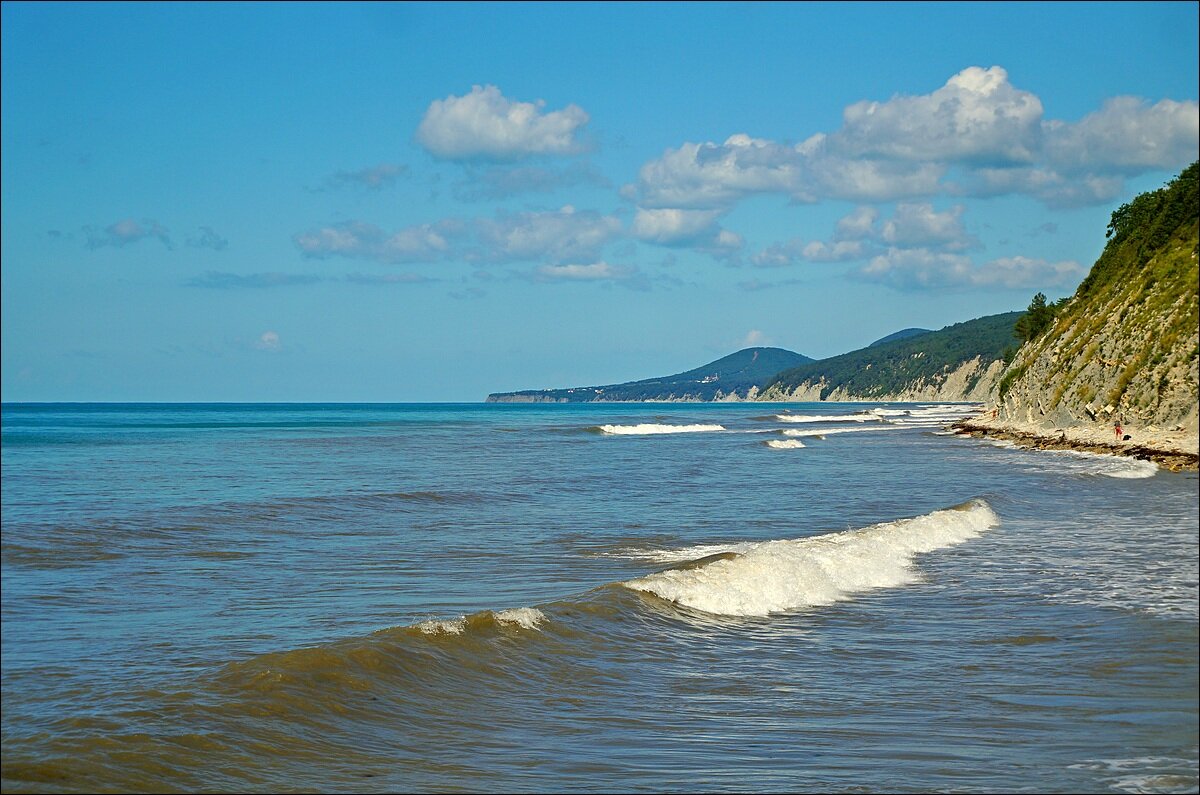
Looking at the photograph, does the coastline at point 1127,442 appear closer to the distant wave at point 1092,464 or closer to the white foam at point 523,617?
the distant wave at point 1092,464

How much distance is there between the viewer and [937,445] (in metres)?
59.4

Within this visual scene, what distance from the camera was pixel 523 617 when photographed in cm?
1253

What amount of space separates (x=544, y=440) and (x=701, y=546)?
53.8m

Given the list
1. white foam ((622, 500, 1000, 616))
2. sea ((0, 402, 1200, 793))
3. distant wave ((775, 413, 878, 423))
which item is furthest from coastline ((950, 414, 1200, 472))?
distant wave ((775, 413, 878, 423))

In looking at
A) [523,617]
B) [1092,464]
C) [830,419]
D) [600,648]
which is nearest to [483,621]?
[523,617]

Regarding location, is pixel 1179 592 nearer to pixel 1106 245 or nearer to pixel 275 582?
pixel 275 582

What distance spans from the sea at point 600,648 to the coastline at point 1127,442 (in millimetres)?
13985

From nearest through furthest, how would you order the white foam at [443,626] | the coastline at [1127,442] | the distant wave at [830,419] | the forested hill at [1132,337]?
the white foam at [443,626], the coastline at [1127,442], the forested hill at [1132,337], the distant wave at [830,419]

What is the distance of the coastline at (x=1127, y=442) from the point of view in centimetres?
3831

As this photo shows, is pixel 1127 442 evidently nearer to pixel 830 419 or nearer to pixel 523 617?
pixel 523 617

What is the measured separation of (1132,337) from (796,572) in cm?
4066

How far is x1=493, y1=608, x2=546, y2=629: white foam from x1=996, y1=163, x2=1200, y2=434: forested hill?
3683 centimetres

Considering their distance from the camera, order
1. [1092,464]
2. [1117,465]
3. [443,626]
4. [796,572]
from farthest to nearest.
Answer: [1092,464], [1117,465], [796,572], [443,626]

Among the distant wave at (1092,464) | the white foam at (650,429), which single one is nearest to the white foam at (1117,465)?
the distant wave at (1092,464)
